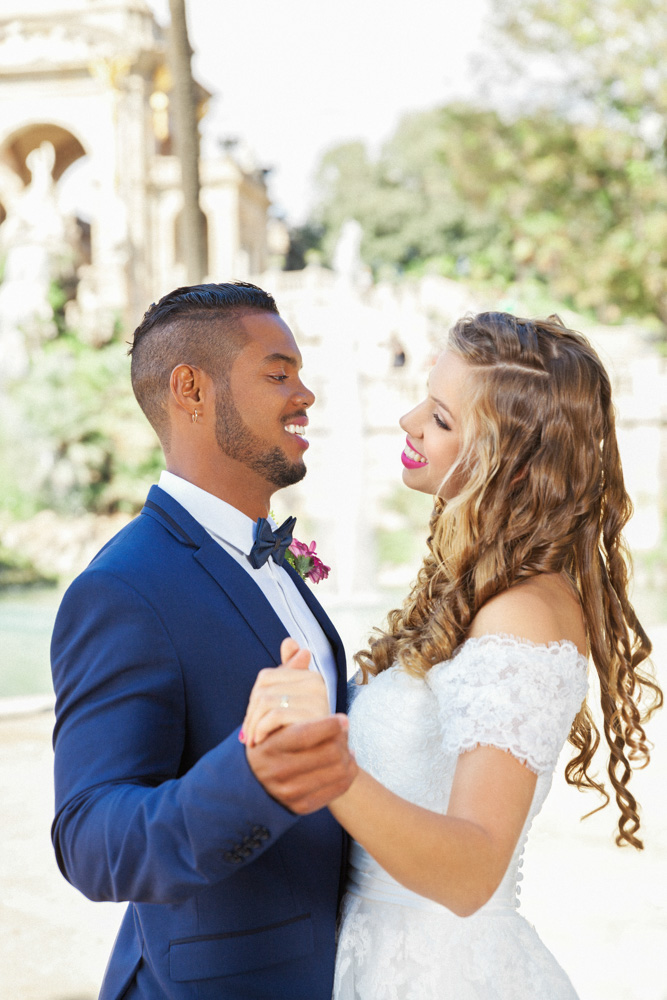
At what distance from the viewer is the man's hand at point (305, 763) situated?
1355mm

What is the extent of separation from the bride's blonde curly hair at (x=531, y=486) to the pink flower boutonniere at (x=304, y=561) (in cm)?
51

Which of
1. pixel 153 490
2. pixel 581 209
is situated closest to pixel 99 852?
pixel 153 490

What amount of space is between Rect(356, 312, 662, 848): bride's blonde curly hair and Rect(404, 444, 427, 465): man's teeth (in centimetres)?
15

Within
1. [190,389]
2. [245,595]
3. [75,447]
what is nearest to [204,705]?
[245,595]

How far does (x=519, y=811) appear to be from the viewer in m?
1.82

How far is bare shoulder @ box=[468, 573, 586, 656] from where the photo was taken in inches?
82.7

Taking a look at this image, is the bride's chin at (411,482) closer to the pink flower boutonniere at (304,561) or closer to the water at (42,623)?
the pink flower boutonniere at (304,561)

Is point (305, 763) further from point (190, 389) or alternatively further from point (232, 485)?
point (190, 389)

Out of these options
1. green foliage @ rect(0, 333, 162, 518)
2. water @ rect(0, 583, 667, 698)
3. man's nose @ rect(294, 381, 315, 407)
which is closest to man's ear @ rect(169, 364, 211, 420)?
man's nose @ rect(294, 381, 315, 407)

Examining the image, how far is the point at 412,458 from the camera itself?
258 cm

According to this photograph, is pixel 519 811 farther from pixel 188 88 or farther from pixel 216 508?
pixel 188 88

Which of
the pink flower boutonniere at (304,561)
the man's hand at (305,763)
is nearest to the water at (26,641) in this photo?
the pink flower boutonniere at (304,561)

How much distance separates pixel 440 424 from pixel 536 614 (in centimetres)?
55

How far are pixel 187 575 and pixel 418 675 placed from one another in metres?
0.61
